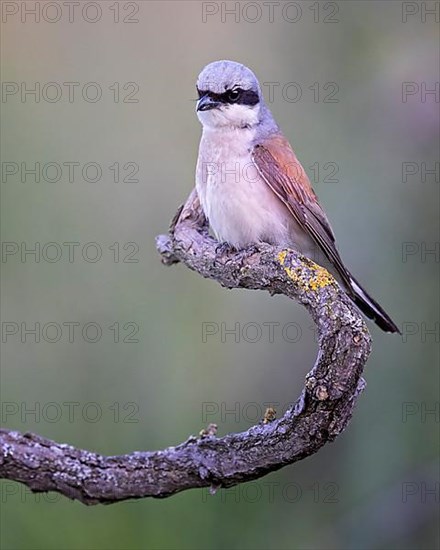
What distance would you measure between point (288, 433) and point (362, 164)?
2429 mm

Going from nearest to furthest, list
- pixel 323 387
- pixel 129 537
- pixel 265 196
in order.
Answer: pixel 323 387, pixel 265 196, pixel 129 537

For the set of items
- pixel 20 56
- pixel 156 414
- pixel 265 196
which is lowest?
pixel 156 414

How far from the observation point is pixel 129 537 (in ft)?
13.7

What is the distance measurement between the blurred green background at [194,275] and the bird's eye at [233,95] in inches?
43.0

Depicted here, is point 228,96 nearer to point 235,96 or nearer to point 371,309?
point 235,96

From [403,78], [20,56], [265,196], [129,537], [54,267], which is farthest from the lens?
[20,56]

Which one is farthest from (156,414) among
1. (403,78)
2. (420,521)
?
(403,78)

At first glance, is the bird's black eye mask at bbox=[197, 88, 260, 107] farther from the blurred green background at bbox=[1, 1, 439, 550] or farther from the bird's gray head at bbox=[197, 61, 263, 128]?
the blurred green background at bbox=[1, 1, 439, 550]

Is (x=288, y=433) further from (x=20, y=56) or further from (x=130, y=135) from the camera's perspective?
(x=20, y=56)

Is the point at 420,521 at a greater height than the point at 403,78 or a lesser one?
lesser

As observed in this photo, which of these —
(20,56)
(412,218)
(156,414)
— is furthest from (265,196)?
(20,56)

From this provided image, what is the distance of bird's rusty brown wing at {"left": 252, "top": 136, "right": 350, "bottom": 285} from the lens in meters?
3.55

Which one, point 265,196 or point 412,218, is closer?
point 265,196

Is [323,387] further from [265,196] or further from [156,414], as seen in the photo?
[156,414]
